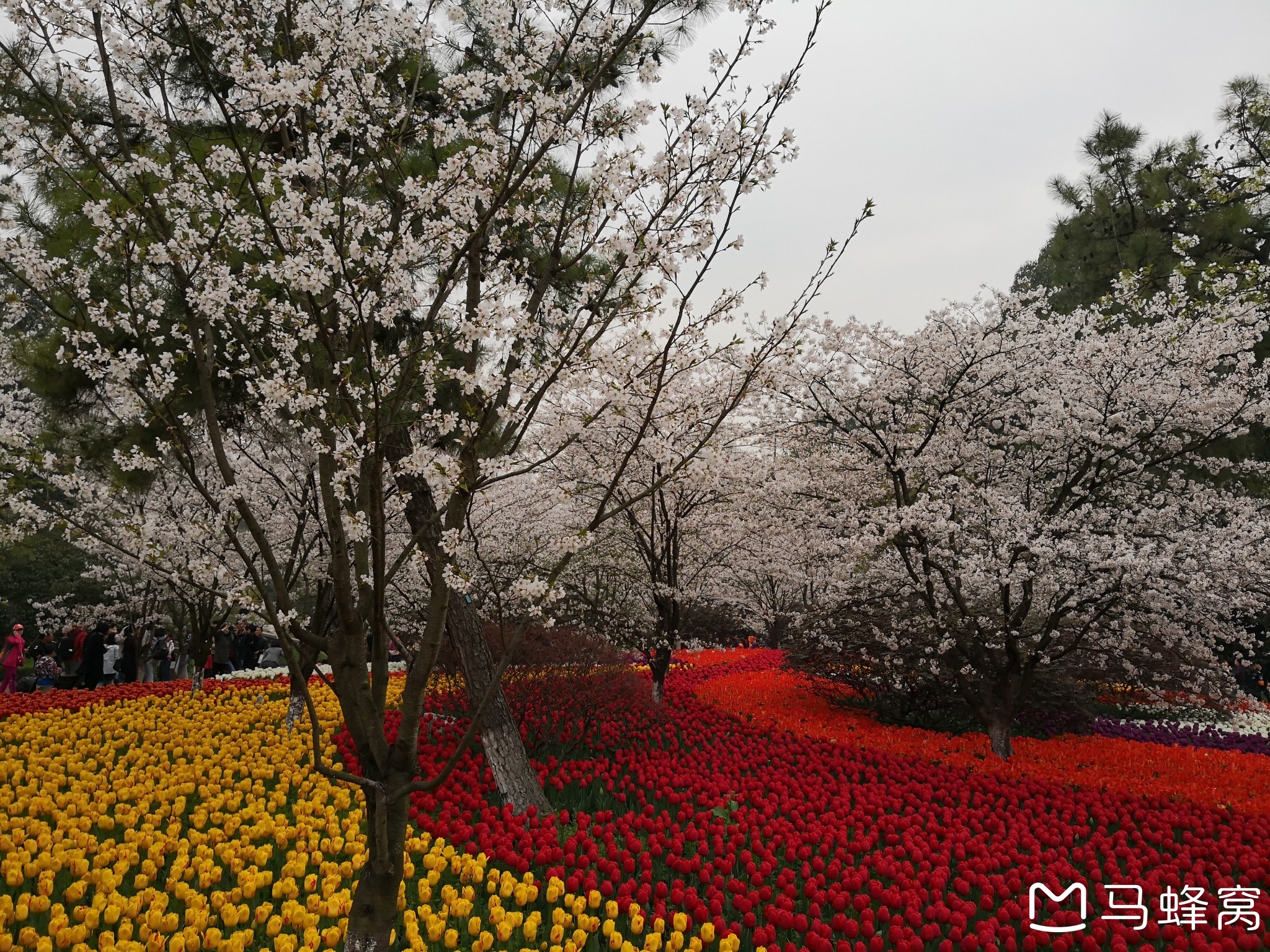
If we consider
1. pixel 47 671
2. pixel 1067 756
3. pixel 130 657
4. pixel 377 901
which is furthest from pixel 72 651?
pixel 1067 756

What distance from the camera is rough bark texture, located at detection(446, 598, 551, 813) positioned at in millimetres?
5887

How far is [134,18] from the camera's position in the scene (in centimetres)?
285

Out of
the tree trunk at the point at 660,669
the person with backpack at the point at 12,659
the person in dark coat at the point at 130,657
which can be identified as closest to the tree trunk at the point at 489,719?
the tree trunk at the point at 660,669

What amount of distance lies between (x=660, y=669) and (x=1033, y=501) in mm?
5045

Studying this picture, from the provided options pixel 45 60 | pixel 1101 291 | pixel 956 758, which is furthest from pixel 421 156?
pixel 1101 291

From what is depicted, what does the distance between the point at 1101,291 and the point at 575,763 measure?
1530 centimetres

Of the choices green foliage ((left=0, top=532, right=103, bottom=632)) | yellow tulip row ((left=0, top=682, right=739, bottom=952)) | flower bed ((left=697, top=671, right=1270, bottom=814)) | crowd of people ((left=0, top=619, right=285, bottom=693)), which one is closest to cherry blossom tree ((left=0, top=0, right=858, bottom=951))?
yellow tulip row ((left=0, top=682, right=739, bottom=952))

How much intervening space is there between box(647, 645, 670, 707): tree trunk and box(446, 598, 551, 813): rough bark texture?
3995mm

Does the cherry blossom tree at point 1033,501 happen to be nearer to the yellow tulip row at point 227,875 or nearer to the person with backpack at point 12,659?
the yellow tulip row at point 227,875

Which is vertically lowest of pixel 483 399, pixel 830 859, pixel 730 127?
pixel 830 859

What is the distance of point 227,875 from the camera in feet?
14.1

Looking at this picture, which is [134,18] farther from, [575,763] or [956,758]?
[956,758]

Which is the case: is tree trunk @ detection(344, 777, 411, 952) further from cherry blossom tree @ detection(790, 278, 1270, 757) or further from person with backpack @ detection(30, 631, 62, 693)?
person with backpack @ detection(30, 631, 62, 693)

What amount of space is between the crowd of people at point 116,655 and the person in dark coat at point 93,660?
0.03ft
